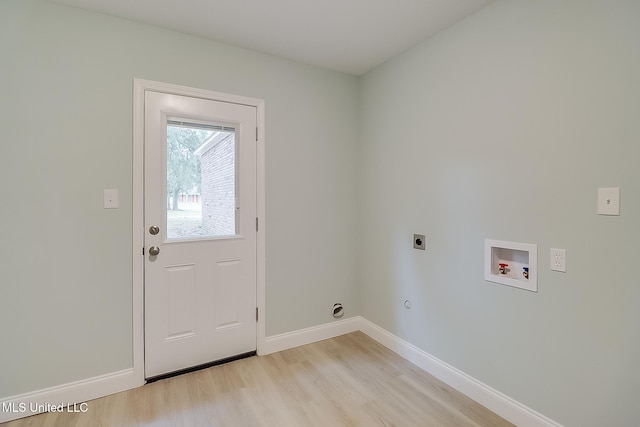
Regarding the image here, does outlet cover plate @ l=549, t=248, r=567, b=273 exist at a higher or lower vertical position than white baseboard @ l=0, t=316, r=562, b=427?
higher

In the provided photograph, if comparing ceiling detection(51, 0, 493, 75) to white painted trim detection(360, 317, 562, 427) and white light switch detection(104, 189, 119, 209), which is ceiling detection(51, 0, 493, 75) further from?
white painted trim detection(360, 317, 562, 427)

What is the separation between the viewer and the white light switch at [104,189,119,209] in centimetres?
196

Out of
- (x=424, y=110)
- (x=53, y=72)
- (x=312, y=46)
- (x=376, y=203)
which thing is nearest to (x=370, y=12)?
(x=312, y=46)

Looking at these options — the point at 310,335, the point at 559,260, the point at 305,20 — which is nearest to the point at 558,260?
the point at 559,260

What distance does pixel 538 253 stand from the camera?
1.63 meters

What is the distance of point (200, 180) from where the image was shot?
7.51ft

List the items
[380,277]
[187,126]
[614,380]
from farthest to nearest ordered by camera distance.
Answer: [380,277]
[187,126]
[614,380]

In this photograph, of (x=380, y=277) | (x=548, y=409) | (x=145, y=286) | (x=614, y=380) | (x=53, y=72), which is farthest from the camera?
(x=380, y=277)

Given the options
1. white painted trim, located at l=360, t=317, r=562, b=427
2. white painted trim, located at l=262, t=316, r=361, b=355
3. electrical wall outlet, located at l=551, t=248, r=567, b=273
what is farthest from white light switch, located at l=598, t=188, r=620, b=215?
white painted trim, located at l=262, t=316, r=361, b=355

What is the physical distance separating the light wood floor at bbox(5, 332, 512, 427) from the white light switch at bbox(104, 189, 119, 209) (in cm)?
128

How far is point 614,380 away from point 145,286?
2.76 meters

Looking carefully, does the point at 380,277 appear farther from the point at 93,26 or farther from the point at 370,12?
the point at 93,26

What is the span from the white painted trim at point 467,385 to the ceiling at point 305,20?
2.46 m

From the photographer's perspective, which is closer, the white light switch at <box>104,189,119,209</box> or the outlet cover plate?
the outlet cover plate
